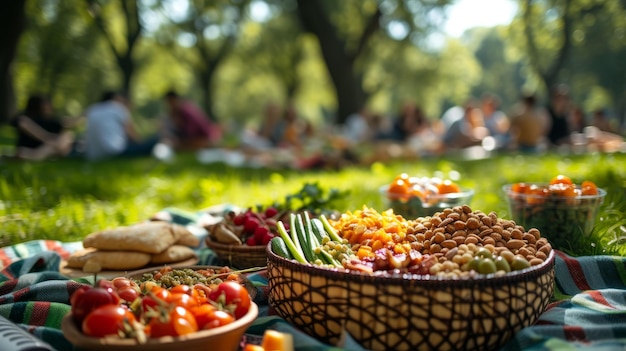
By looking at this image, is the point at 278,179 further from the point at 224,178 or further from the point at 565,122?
the point at 565,122

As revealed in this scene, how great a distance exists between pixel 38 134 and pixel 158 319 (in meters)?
10.2

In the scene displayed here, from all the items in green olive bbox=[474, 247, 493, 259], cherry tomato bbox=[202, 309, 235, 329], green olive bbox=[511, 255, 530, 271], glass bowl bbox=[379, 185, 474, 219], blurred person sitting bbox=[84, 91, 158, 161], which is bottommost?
cherry tomato bbox=[202, 309, 235, 329]

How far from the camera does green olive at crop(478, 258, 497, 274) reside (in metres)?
2.18

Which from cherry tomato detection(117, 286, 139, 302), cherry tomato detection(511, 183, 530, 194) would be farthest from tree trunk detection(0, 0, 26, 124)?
cherry tomato detection(511, 183, 530, 194)

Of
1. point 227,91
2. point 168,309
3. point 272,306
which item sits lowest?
point 272,306

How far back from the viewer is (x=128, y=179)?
23.6ft

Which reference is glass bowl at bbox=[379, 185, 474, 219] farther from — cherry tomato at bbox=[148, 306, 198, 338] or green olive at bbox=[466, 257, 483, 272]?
cherry tomato at bbox=[148, 306, 198, 338]

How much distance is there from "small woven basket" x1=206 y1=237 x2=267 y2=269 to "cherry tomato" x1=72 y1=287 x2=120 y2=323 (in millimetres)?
1360

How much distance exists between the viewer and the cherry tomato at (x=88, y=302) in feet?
6.49

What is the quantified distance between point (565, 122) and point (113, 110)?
408 inches

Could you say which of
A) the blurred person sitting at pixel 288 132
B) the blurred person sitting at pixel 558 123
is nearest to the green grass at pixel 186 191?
the blurred person sitting at pixel 288 132

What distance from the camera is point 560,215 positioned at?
3551 mm

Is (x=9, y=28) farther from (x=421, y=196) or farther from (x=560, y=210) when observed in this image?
(x=560, y=210)

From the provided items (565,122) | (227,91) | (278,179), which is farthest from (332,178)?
(227,91)
